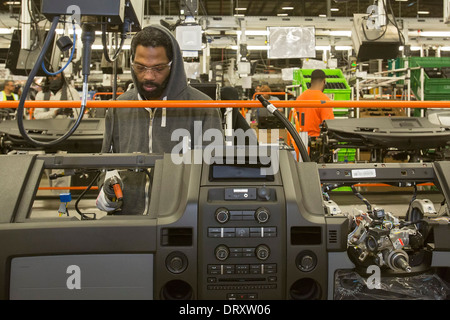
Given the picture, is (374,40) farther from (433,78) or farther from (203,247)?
(203,247)

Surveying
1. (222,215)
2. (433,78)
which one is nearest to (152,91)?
(222,215)

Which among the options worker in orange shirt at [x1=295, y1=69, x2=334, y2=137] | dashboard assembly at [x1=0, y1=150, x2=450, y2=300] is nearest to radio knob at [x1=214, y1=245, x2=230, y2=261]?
dashboard assembly at [x1=0, y1=150, x2=450, y2=300]

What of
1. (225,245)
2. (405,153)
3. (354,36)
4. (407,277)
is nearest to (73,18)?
(225,245)

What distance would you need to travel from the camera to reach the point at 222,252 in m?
1.36

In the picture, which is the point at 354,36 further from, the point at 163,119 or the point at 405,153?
the point at 163,119

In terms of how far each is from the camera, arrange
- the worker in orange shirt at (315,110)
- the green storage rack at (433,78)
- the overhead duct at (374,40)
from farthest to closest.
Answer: the green storage rack at (433,78), the worker in orange shirt at (315,110), the overhead duct at (374,40)

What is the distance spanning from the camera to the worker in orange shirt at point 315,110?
593 centimetres

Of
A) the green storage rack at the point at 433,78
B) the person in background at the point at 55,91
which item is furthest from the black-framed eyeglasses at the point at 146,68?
the green storage rack at the point at 433,78

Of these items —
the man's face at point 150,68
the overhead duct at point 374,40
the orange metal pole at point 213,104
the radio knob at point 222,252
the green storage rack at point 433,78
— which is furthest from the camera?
the green storage rack at point 433,78

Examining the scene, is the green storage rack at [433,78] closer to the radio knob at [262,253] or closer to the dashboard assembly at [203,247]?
the dashboard assembly at [203,247]

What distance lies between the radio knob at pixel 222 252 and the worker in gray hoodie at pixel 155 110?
1.12m

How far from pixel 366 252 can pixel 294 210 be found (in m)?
0.30

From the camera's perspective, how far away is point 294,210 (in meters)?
1.39

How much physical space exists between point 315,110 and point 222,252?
4887 millimetres
